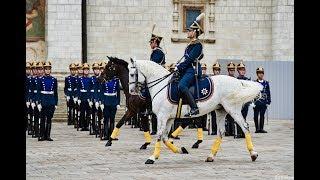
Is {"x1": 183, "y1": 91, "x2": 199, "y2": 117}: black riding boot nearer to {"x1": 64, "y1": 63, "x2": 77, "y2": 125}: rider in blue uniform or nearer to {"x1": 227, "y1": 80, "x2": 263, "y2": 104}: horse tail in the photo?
{"x1": 227, "y1": 80, "x2": 263, "y2": 104}: horse tail

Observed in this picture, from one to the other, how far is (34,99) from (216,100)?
25.5 ft

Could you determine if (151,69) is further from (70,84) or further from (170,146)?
(70,84)

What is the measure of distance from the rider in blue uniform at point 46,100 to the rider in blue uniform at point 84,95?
1.96 m

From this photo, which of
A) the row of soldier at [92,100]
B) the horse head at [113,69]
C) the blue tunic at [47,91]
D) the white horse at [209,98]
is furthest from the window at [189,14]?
the white horse at [209,98]

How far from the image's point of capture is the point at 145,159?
17031 millimetres

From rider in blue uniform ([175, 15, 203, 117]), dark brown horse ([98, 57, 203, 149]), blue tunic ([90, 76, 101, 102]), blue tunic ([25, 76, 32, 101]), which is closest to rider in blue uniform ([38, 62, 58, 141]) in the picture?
blue tunic ([25, 76, 32, 101])

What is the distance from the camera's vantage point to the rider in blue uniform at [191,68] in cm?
1638

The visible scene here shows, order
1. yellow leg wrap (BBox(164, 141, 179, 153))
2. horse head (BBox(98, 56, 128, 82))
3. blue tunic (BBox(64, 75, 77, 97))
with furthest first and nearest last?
blue tunic (BBox(64, 75, 77, 97)), horse head (BBox(98, 56, 128, 82)), yellow leg wrap (BBox(164, 141, 179, 153))


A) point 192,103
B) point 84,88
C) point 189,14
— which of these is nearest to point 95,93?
point 84,88

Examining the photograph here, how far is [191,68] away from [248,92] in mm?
1186

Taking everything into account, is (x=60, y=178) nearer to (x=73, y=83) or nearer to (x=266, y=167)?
(x=266, y=167)

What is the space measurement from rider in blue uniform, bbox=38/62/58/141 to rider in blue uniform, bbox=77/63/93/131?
1.96m

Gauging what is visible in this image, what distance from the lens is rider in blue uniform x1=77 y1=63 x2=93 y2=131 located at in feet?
80.7
